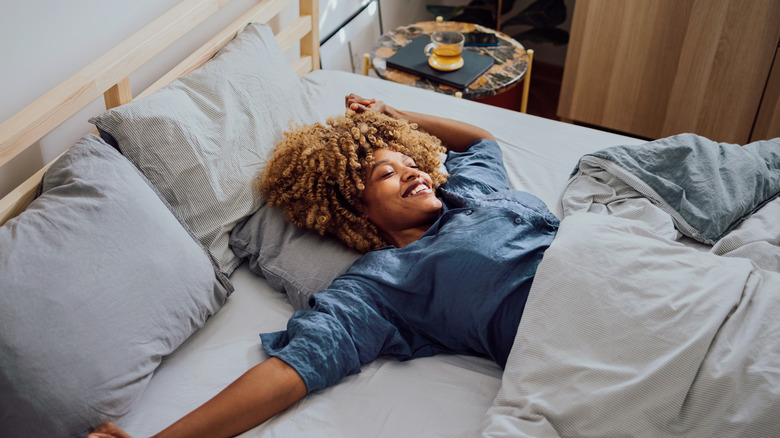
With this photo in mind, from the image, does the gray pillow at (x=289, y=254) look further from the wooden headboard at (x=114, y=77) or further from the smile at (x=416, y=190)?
the wooden headboard at (x=114, y=77)

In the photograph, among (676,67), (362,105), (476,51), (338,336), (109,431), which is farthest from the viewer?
(676,67)

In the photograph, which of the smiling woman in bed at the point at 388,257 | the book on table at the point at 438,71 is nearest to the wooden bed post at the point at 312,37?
the book on table at the point at 438,71

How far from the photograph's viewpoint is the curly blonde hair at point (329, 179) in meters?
1.40

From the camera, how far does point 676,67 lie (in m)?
2.46

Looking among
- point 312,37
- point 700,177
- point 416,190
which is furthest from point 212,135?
point 700,177

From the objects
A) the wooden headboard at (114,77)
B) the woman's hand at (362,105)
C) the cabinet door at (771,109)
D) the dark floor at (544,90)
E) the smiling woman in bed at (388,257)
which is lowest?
the dark floor at (544,90)

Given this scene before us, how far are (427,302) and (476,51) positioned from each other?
1283mm

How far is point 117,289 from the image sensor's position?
109 centimetres

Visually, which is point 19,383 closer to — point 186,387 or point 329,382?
point 186,387

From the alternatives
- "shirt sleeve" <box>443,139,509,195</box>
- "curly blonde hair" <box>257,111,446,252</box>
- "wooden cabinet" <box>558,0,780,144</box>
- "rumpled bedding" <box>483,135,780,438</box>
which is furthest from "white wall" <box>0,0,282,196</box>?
"wooden cabinet" <box>558,0,780,144</box>

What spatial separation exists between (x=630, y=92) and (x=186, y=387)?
2101mm

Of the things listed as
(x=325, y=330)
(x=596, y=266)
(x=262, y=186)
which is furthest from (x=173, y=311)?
(x=596, y=266)

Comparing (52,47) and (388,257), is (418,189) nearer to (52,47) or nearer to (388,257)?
(388,257)

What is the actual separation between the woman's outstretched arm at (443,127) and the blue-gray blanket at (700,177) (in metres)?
0.31
